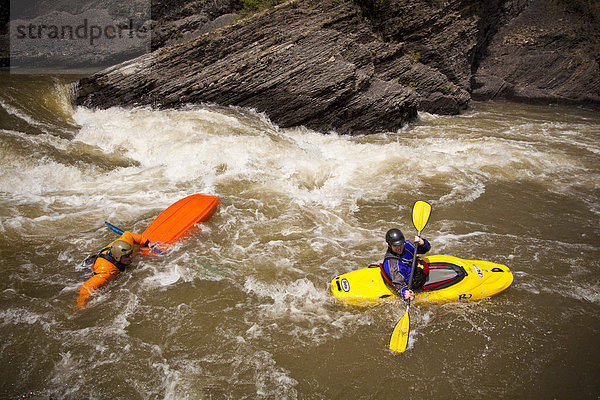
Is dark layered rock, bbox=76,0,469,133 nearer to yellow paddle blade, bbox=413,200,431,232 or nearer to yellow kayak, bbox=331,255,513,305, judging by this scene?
yellow paddle blade, bbox=413,200,431,232

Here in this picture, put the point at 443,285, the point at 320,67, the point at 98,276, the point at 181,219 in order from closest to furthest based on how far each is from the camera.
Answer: the point at 443,285, the point at 98,276, the point at 181,219, the point at 320,67

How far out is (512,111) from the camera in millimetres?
11492

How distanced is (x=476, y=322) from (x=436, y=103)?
8.73m

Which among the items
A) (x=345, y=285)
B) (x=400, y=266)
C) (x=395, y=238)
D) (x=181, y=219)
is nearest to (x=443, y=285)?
(x=400, y=266)

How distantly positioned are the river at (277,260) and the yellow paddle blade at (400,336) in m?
0.11

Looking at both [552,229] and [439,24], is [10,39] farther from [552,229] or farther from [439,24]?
[552,229]

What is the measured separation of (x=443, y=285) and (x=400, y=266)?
526 mm

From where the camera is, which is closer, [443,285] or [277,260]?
[443,285]

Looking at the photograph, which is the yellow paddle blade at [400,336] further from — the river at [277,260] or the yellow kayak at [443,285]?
the yellow kayak at [443,285]

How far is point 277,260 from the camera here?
4383mm

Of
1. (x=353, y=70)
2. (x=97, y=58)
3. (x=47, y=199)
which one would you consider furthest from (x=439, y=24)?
(x=97, y=58)

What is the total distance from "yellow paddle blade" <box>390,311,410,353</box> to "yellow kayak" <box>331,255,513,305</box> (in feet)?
1.36

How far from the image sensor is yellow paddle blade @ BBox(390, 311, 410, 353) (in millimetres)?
3102

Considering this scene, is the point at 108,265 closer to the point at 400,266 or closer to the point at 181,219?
the point at 181,219
